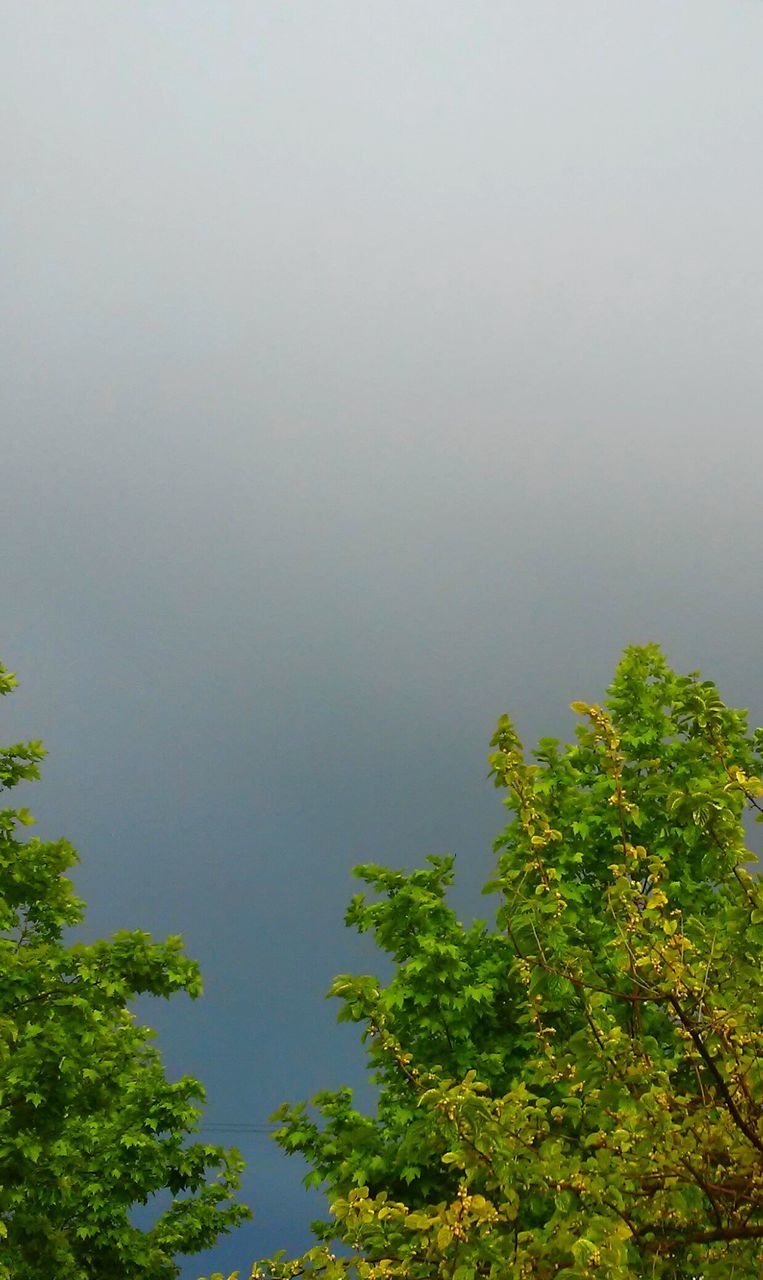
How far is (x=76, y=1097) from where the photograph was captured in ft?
50.2

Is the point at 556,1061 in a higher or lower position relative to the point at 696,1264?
higher

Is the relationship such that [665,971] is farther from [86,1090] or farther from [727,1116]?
[86,1090]

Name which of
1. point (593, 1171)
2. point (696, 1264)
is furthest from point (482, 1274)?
point (696, 1264)

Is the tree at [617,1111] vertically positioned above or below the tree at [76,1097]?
below

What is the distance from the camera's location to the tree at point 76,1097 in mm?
14336

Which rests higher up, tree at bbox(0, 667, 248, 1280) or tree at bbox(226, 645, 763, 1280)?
tree at bbox(0, 667, 248, 1280)

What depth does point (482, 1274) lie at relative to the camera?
18.3 ft

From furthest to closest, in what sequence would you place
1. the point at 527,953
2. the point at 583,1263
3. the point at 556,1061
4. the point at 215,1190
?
the point at 215,1190
the point at 527,953
the point at 556,1061
the point at 583,1263

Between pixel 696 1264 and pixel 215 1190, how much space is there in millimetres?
18210

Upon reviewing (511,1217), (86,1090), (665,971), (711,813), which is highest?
(86,1090)

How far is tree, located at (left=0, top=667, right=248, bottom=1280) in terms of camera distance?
14336mm

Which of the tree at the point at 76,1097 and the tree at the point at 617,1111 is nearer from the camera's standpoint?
the tree at the point at 617,1111

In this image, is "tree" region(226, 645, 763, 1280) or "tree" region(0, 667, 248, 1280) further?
"tree" region(0, 667, 248, 1280)

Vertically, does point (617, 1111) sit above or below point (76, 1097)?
below
